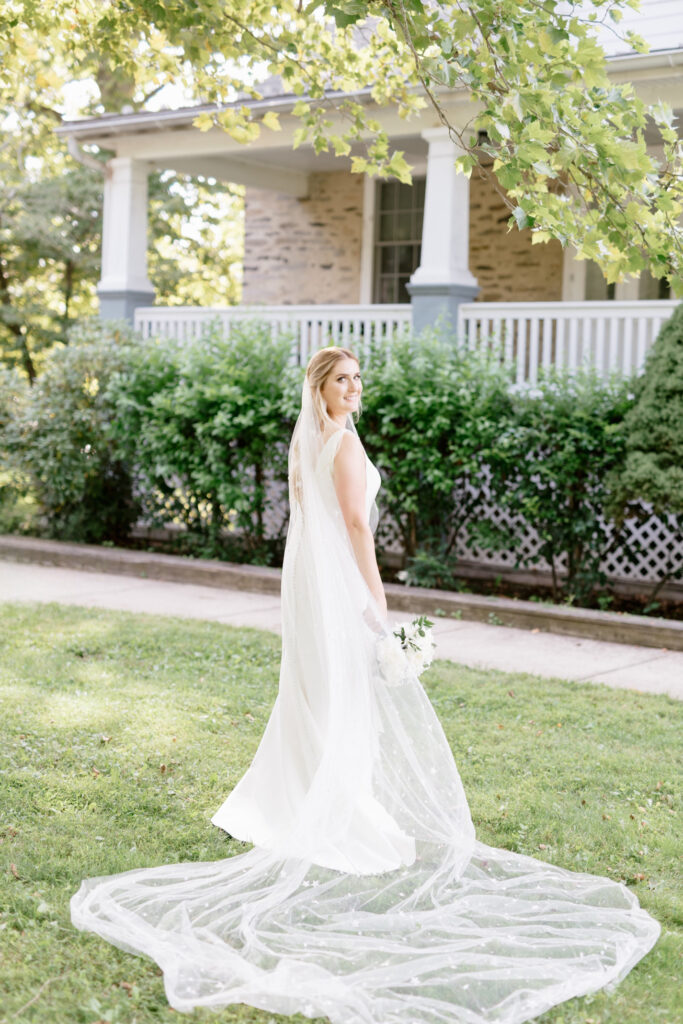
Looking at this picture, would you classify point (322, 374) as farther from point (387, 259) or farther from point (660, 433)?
point (387, 259)

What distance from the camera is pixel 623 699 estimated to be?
606 cm

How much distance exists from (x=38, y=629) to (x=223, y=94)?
3.57 m

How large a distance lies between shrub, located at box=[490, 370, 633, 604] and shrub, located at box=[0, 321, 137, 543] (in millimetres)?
3985

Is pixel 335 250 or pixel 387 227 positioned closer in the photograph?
pixel 387 227

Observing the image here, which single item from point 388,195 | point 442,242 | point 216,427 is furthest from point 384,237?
point 216,427

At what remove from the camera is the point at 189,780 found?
184 inches

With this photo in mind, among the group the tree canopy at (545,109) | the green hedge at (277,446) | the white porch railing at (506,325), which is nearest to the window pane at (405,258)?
the white porch railing at (506,325)

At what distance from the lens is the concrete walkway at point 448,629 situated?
22.2 ft

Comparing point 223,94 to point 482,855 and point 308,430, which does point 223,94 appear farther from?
point 482,855

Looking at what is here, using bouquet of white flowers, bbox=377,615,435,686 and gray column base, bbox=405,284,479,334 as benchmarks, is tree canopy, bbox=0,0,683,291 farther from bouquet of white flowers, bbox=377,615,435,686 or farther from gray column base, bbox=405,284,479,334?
gray column base, bbox=405,284,479,334

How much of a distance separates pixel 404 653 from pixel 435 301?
7.13 metres

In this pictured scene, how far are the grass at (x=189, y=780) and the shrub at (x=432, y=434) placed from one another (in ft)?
7.58

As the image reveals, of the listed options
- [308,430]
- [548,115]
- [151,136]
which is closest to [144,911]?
[308,430]

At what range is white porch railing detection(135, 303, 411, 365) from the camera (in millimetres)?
10469
